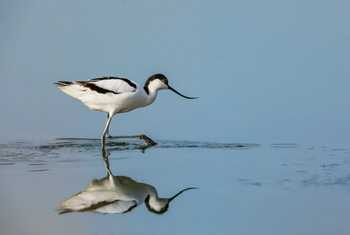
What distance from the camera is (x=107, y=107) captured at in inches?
399

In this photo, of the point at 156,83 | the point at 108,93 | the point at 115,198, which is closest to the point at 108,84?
the point at 108,93

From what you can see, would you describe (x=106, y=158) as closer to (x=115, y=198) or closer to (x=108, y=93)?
(x=108, y=93)

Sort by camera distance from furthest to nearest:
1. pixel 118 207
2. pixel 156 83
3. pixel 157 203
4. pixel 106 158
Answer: pixel 156 83, pixel 106 158, pixel 157 203, pixel 118 207

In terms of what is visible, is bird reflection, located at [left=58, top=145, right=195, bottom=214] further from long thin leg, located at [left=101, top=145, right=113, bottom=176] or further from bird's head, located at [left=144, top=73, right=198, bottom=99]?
bird's head, located at [left=144, top=73, right=198, bottom=99]

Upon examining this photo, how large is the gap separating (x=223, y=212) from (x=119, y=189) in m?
1.03

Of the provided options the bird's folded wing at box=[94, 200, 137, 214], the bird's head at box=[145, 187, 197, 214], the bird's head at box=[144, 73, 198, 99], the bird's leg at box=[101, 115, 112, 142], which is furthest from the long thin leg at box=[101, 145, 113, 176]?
the bird's head at box=[144, 73, 198, 99]

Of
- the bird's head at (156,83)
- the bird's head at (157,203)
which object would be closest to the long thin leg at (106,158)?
the bird's head at (157,203)

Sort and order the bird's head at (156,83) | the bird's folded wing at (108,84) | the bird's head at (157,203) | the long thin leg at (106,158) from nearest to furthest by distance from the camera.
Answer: the bird's head at (157,203) < the long thin leg at (106,158) < the bird's folded wing at (108,84) < the bird's head at (156,83)

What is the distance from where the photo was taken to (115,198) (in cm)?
675

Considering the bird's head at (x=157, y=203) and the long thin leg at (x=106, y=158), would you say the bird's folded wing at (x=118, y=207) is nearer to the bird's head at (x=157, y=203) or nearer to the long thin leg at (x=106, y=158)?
the bird's head at (x=157, y=203)

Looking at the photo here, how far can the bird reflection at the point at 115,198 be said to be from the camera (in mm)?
6469

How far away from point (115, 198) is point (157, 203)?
0.33m

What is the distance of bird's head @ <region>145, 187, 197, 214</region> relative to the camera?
6.54m

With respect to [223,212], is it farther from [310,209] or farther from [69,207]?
[69,207]
